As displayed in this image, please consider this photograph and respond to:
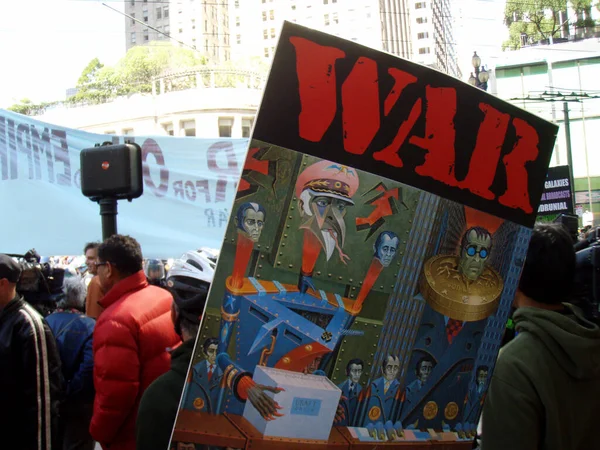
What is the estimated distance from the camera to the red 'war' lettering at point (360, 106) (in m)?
1.85

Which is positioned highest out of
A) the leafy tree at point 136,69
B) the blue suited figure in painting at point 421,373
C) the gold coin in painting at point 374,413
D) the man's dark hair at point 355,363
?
the leafy tree at point 136,69

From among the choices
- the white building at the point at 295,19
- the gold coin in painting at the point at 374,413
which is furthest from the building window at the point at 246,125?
the white building at the point at 295,19

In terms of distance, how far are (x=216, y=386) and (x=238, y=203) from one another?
46 cm

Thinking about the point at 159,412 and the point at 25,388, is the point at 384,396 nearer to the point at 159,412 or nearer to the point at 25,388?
the point at 159,412

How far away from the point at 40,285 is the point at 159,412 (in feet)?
8.92

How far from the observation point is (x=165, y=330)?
3672 millimetres

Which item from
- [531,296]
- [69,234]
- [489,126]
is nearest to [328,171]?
[489,126]

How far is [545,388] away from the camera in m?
1.97

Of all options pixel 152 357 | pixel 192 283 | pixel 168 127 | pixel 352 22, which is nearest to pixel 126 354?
pixel 152 357

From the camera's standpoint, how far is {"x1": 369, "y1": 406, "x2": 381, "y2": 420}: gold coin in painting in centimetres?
197

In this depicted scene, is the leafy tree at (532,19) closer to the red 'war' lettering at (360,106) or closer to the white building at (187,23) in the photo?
the red 'war' lettering at (360,106)

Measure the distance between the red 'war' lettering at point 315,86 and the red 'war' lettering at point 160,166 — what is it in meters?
6.76

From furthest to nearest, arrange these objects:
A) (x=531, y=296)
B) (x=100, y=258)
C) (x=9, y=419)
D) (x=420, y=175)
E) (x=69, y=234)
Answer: (x=69, y=234)
(x=100, y=258)
(x=9, y=419)
(x=531, y=296)
(x=420, y=175)

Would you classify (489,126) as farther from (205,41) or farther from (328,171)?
(205,41)
